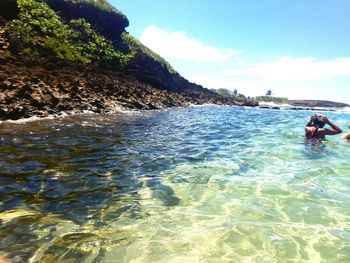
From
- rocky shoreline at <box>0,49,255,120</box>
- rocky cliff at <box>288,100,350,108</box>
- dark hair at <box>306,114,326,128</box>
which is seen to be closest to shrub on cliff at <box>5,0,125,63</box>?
rocky shoreline at <box>0,49,255,120</box>

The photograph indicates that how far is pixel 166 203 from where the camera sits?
5.93 metres

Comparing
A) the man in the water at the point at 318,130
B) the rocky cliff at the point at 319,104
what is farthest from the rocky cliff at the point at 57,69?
the rocky cliff at the point at 319,104

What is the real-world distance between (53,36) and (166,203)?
31.5 metres

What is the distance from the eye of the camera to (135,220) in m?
5.13

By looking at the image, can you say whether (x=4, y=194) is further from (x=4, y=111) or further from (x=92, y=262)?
(x=4, y=111)

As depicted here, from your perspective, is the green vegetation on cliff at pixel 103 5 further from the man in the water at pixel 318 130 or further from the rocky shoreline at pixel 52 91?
the man in the water at pixel 318 130

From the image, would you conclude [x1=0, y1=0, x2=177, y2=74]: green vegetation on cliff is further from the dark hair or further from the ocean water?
the dark hair

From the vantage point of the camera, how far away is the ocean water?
4.27 meters

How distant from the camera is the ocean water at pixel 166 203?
427 cm

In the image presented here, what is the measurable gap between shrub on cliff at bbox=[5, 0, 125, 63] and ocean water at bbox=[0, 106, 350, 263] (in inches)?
727

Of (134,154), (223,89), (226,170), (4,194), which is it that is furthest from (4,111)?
(223,89)

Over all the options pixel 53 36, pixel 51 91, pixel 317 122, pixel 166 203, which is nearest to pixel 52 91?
pixel 51 91

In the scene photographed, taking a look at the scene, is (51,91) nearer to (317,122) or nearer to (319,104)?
(317,122)

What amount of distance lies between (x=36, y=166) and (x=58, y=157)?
3.28 ft
